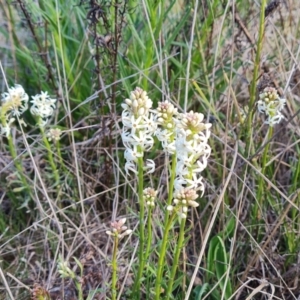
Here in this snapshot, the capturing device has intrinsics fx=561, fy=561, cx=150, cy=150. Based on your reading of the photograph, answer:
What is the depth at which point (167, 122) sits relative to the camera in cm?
107

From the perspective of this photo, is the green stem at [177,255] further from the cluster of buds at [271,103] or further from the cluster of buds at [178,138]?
the cluster of buds at [271,103]

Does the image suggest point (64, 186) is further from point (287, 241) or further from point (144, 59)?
point (287, 241)

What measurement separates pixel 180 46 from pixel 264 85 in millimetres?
659

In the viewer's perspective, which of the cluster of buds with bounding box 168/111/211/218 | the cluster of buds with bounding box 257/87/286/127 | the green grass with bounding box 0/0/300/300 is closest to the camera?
the cluster of buds with bounding box 168/111/211/218

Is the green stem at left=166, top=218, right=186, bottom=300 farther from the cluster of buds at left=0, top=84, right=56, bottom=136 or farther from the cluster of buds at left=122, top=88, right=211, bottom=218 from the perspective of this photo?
the cluster of buds at left=0, top=84, right=56, bottom=136

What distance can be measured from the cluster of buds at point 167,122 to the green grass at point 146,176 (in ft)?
1.02

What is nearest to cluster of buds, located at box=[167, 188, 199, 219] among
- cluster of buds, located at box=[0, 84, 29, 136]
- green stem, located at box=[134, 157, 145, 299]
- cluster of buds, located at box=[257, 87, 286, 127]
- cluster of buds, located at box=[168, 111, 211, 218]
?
cluster of buds, located at box=[168, 111, 211, 218]

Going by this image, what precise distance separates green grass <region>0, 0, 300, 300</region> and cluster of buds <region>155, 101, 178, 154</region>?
310 mm

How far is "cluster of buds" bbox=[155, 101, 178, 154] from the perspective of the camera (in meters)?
1.06

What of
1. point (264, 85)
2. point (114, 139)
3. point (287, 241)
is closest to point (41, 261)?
point (114, 139)

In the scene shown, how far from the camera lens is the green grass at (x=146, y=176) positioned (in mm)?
1507

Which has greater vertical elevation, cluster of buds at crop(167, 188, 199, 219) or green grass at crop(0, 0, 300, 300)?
cluster of buds at crop(167, 188, 199, 219)

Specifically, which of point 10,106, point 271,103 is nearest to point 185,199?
point 271,103

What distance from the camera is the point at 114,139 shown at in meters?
1.97
